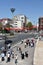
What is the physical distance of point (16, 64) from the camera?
85.5 ft

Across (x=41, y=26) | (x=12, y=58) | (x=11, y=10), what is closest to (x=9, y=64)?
(x=12, y=58)

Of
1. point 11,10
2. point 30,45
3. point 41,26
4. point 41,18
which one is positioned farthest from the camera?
point 41,18

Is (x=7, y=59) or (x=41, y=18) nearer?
(x=7, y=59)

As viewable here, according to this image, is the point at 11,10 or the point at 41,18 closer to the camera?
the point at 11,10

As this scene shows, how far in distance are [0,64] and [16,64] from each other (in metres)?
1.77

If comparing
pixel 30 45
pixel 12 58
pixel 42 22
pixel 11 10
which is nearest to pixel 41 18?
pixel 42 22

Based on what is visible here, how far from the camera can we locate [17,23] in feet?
595

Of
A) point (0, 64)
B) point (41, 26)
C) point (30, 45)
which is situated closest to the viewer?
point (0, 64)

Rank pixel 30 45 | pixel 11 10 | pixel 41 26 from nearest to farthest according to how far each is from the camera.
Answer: pixel 30 45
pixel 11 10
pixel 41 26

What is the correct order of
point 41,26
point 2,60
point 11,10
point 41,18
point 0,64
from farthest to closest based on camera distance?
1. point 41,18
2. point 41,26
3. point 11,10
4. point 2,60
5. point 0,64

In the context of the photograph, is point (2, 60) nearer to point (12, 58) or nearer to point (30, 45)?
point (12, 58)

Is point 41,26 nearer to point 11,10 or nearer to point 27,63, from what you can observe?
point 11,10

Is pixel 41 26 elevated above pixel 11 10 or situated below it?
below

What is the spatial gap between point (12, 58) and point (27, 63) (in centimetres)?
310
